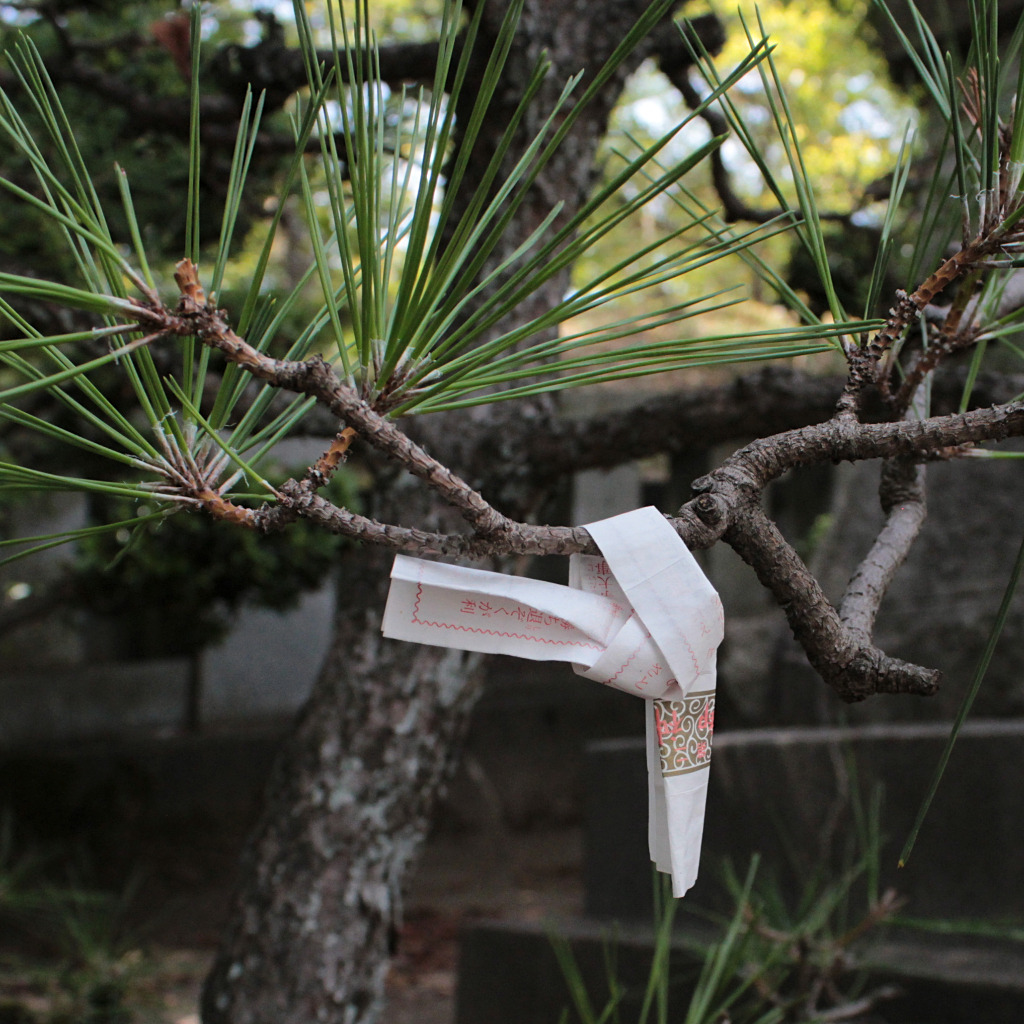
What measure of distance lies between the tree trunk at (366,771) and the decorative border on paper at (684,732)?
2.79 ft

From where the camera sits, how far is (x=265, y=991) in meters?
1.27

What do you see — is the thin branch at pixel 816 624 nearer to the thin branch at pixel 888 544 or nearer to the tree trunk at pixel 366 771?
the thin branch at pixel 888 544

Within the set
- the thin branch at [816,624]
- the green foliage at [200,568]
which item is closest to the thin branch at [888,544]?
the thin branch at [816,624]

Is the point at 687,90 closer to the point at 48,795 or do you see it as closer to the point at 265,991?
the point at 265,991

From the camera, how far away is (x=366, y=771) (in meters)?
1.35

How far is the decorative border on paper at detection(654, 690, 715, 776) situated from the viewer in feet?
1.74

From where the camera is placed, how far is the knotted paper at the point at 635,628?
50 centimetres

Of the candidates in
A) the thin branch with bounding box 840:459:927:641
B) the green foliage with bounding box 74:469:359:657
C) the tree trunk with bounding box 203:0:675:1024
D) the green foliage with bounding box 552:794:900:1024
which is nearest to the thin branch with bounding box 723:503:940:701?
the thin branch with bounding box 840:459:927:641

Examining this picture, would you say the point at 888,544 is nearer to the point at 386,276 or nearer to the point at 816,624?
the point at 816,624

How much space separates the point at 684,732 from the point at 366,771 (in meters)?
0.89

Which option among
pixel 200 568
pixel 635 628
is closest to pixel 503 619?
pixel 635 628

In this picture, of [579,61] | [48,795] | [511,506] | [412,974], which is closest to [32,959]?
[48,795]

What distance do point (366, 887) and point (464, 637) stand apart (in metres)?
0.91

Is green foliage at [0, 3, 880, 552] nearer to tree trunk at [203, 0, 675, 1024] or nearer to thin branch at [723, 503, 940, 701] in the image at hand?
thin branch at [723, 503, 940, 701]
